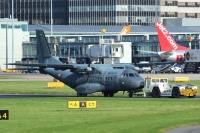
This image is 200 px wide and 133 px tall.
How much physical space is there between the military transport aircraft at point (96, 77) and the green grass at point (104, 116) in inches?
273

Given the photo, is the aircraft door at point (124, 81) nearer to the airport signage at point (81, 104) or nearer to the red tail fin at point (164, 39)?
the airport signage at point (81, 104)

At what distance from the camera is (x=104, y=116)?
51.7 meters

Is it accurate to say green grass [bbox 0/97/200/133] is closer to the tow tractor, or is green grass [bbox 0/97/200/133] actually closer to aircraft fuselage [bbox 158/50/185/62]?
the tow tractor

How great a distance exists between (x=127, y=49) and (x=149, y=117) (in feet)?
452

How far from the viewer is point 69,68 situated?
78.9 m

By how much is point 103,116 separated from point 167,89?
2256 centimetres

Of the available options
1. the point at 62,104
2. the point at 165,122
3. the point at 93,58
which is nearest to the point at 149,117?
the point at 165,122

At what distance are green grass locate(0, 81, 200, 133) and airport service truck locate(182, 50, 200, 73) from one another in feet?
344

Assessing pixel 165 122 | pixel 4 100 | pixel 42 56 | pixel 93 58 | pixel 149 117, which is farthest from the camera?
pixel 93 58

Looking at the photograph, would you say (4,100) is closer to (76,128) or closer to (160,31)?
(76,128)

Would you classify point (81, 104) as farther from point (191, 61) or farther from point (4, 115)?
point (191, 61)

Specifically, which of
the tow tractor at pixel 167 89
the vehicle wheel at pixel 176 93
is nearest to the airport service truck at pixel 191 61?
the tow tractor at pixel 167 89

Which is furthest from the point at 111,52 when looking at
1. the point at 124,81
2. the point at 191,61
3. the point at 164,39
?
the point at 124,81

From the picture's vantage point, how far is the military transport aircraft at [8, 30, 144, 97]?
7473 cm
